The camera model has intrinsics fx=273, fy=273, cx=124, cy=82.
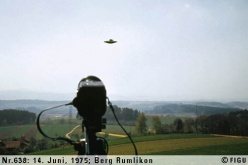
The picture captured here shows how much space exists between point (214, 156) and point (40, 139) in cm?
2854

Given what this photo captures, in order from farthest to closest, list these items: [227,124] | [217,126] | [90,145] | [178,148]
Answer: [217,126]
[227,124]
[178,148]
[90,145]

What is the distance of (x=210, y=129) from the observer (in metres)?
54.1

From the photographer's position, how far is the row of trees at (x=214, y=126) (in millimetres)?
49662

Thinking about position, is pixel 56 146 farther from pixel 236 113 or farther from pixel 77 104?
pixel 77 104

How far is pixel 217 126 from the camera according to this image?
54.2 metres

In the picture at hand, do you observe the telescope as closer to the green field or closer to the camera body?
the camera body

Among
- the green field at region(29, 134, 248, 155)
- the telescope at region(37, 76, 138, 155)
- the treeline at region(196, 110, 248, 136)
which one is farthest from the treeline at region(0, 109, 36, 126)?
the telescope at region(37, 76, 138, 155)

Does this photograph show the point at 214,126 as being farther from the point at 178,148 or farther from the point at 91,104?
the point at 91,104

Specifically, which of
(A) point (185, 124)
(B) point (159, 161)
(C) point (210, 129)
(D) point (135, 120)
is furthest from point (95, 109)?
(D) point (135, 120)

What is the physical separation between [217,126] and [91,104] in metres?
56.6

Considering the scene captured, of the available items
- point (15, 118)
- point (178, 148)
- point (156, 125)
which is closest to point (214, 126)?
point (156, 125)

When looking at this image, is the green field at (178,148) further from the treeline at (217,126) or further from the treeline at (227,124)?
the treeline at (217,126)

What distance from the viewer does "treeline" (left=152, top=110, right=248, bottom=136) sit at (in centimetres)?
4959

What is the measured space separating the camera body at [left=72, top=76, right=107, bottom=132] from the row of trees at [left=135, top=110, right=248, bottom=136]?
5133 centimetres
